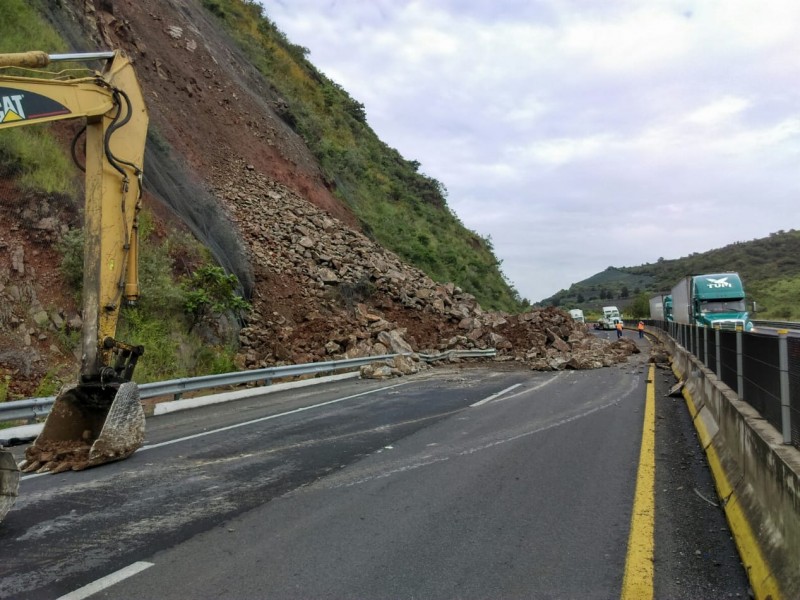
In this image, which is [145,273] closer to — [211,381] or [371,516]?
[211,381]

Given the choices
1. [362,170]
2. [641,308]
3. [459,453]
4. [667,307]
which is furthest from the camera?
[641,308]

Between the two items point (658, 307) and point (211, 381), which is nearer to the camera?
point (211, 381)

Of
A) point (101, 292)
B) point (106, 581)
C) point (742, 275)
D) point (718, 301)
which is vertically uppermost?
point (742, 275)

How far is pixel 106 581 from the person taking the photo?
4.21 metres

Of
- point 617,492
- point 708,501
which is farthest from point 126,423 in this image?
point 708,501

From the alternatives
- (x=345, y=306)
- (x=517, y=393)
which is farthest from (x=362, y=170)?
(x=517, y=393)

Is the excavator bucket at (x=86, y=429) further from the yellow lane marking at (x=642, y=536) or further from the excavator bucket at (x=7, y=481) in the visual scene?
the yellow lane marking at (x=642, y=536)

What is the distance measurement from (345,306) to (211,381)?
35.7 feet

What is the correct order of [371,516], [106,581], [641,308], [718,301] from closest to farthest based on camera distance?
[106,581] < [371,516] < [718,301] < [641,308]

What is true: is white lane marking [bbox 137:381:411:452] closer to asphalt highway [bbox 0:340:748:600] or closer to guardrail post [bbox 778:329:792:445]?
asphalt highway [bbox 0:340:748:600]

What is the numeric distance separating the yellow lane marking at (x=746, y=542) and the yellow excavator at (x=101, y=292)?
6000 mm

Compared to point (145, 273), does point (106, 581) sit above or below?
below

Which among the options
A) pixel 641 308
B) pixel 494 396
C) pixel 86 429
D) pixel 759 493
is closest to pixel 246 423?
A: pixel 86 429

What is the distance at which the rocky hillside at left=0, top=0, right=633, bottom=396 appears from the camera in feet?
48.1
